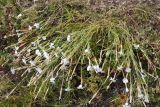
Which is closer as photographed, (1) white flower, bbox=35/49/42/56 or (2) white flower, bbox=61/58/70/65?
(2) white flower, bbox=61/58/70/65

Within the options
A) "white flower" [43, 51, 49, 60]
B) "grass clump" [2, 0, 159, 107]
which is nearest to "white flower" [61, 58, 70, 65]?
"grass clump" [2, 0, 159, 107]

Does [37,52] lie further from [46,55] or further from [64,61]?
[64,61]

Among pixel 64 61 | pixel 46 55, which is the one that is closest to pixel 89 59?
pixel 64 61

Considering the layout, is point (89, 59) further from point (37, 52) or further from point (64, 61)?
point (37, 52)

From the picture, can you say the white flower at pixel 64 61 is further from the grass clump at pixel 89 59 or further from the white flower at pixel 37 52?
the white flower at pixel 37 52

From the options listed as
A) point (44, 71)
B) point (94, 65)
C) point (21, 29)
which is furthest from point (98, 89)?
point (21, 29)

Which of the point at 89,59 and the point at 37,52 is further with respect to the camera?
the point at 37,52

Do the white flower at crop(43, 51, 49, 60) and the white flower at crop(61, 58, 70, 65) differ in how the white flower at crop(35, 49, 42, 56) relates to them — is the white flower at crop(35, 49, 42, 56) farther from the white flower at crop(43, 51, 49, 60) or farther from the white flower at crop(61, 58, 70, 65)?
the white flower at crop(61, 58, 70, 65)

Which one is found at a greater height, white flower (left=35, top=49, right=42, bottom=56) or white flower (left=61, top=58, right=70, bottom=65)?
white flower (left=35, top=49, right=42, bottom=56)

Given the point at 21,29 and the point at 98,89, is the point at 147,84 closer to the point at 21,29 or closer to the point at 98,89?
the point at 98,89

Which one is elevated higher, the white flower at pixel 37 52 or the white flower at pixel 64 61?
→ the white flower at pixel 37 52

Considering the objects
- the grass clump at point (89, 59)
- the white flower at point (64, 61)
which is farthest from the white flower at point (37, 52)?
the white flower at point (64, 61)
